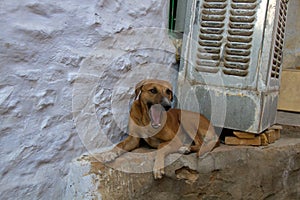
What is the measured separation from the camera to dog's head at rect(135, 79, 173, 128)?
62.8 inches

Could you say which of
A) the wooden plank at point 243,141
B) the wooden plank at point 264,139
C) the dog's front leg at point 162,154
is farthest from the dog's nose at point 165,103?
the wooden plank at point 264,139

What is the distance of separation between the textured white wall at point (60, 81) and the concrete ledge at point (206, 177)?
0.57 ft

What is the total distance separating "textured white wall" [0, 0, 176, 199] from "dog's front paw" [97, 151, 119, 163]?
0.44 feet

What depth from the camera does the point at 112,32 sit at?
1715mm

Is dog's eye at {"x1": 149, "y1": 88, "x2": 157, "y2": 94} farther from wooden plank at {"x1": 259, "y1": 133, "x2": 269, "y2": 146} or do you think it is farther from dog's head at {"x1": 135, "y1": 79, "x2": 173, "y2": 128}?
wooden plank at {"x1": 259, "y1": 133, "x2": 269, "y2": 146}

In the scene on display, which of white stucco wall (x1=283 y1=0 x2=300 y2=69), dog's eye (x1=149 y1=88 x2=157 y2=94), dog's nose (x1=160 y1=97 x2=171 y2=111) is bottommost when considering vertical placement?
dog's nose (x1=160 y1=97 x2=171 y2=111)

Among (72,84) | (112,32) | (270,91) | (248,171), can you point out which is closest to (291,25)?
(270,91)

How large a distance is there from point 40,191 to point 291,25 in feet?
8.08

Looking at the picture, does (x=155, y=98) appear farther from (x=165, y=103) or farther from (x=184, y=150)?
(x=184, y=150)

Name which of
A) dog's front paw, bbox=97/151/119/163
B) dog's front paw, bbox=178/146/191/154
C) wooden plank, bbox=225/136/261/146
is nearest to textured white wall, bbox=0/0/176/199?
dog's front paw, bbox=97/151/119/163

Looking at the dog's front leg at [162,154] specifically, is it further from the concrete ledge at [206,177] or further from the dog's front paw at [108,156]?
the dog's front paw at [108,156]

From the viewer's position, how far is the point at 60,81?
58.3 inches

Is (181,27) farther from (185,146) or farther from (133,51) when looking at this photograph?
(185,146)

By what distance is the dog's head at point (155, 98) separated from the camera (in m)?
1.60
